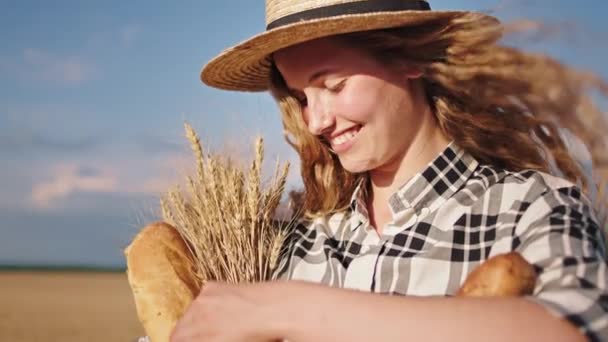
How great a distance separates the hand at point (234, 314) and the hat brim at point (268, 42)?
0.84 meters

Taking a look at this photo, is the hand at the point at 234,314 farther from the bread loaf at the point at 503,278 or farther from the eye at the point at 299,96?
the eye at the point at 299,96

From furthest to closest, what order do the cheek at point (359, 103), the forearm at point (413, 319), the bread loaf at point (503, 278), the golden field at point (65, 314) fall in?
the golden field at point (65, 314), the cheek at point (359, 103), the bread loaf at point (503, 278), the forearm at point (413, 319)

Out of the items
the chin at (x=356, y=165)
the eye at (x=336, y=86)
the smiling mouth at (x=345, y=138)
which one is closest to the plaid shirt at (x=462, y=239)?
the chin at (x=356, y=165)

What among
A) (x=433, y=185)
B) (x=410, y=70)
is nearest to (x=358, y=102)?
(x=410, y=70)

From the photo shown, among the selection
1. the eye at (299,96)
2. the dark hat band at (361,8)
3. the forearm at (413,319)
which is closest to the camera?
the forearm at (413,319)

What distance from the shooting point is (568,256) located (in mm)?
1760

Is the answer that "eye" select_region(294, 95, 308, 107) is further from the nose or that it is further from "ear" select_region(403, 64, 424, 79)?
"ear" select_region(403, 64, 424, 79)

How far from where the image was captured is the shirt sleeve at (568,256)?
1.61 meters

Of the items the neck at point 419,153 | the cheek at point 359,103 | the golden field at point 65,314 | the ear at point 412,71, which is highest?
the ear at point 412,71

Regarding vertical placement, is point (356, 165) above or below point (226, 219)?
above

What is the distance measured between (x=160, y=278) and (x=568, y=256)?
1.10 m

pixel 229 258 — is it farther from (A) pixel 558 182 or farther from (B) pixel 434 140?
(A) pixel 558 182

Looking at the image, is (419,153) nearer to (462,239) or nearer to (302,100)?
(462,239)

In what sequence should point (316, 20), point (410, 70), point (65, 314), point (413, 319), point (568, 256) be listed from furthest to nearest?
point (65, 314) → point (410, 70) → point (316, 20) → point (568, 256) → point (413, 319)
